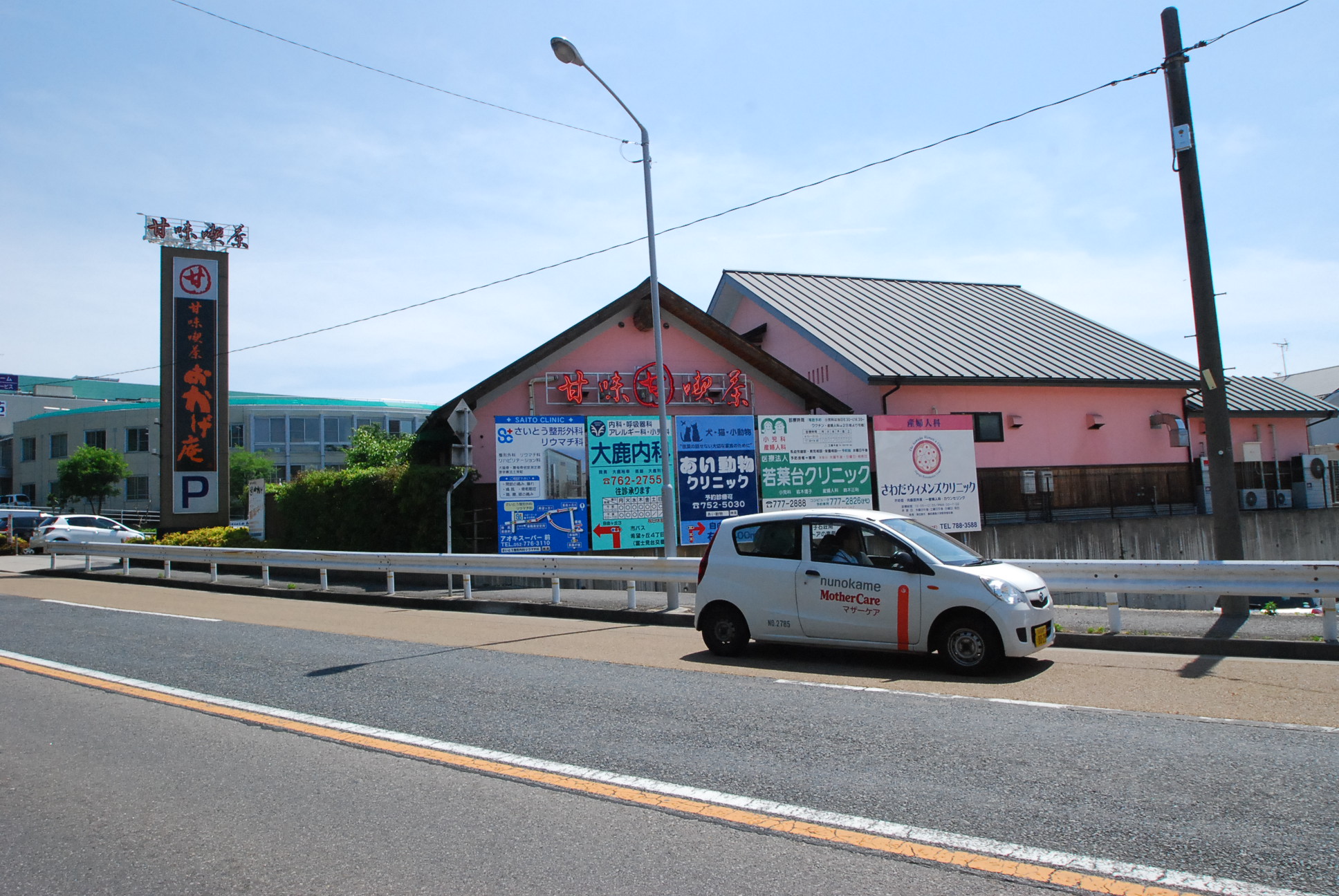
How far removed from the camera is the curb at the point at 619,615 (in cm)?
888

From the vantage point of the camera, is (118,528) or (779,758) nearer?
(779,758)

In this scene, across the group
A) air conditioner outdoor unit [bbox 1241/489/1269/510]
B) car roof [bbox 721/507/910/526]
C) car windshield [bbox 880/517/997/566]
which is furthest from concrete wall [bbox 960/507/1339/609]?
car roof [bbox 721/507/910/526]

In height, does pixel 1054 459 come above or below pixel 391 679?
above

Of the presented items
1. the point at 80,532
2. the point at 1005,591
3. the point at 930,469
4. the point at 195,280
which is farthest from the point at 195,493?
the point at 1005,591

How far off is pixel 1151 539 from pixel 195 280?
28.7 metres

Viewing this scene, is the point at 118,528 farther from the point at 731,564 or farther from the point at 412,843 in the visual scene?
the point at 412,843

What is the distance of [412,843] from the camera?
4.25 meters

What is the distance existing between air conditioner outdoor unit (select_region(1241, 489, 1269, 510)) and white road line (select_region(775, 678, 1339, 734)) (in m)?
22.6

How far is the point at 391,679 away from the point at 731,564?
3638mm

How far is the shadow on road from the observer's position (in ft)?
26.5

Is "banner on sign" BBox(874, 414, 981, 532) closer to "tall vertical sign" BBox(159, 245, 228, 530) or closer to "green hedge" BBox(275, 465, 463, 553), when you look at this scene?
"green hedge" BBox(275, 465, 463, 553)

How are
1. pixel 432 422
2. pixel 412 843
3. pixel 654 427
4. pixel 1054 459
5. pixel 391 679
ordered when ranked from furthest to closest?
1. pixel 1054 459
2. pixel 432 422
3. pixel 654 427
4. pixel 391 679
5. pixel 412 843

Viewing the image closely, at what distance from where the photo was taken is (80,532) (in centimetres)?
3178

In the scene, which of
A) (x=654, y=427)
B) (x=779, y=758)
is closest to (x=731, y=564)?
(x=779, y=758)
